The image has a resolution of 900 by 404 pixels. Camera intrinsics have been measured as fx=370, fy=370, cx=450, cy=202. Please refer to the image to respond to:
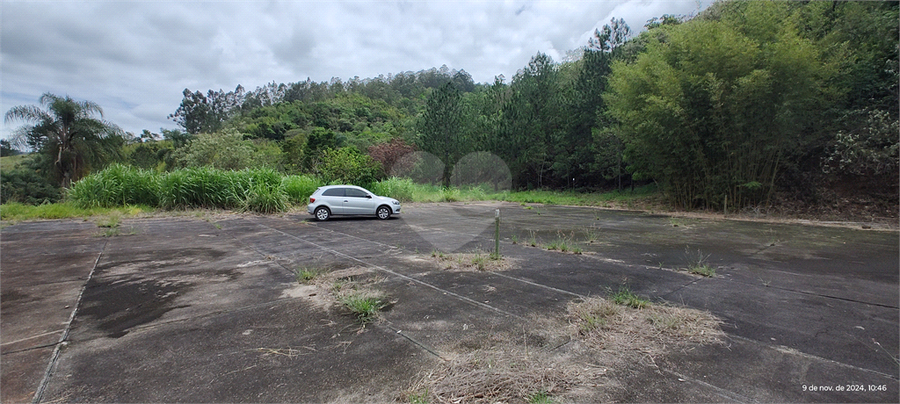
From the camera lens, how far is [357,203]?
12203 mm

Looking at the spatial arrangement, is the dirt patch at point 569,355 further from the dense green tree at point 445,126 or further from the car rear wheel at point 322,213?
the dense green tree at point 445,126

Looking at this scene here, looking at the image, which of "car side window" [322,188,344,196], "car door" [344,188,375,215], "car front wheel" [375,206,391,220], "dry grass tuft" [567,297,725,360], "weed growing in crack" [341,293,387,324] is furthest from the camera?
"car front wheel" [375,206,391,220]

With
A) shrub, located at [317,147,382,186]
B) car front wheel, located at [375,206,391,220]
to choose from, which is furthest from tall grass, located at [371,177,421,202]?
car front wheel, located at [375,206,391,220]

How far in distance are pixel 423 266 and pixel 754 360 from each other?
381 cm

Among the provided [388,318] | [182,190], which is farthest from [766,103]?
[182,190]

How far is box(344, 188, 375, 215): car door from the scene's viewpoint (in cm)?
1214

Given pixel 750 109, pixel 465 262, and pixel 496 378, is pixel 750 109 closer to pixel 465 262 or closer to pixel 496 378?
pixel 465 262

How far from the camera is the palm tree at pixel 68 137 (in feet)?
62.8

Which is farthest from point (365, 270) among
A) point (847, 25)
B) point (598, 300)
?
point (847, 25)

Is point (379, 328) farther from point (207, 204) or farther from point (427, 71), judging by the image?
point (427, 71)

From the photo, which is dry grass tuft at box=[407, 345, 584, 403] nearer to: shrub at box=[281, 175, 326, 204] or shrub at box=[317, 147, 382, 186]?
shrub at box=[281, 175, 326, 204]

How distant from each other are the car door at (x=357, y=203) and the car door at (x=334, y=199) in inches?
5.0

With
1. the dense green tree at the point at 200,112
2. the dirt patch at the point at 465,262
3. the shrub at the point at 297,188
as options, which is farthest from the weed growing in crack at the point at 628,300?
the dense green tree at the point at 200,112

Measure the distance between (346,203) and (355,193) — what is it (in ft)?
1.54
